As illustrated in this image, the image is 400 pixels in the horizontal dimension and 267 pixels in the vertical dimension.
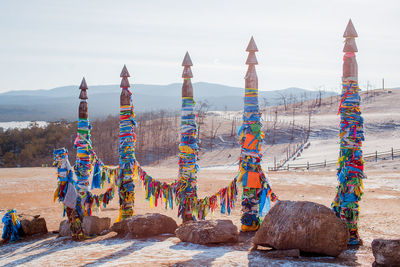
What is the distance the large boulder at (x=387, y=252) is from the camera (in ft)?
20.5

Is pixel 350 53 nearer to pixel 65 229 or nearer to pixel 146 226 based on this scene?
pixel 146 226

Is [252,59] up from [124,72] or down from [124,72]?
up

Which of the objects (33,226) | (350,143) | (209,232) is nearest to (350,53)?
(350,143)

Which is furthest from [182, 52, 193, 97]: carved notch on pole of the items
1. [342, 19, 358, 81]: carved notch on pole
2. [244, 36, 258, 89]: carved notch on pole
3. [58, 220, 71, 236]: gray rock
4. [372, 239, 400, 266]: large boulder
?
[372, 239, 400, 266]: large boulder

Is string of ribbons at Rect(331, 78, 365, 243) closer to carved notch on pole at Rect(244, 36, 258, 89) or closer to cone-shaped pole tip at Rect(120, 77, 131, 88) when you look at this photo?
carved notch on pole at Rect(244, 36, 258, 89)

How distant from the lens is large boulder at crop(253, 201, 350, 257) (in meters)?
7.23

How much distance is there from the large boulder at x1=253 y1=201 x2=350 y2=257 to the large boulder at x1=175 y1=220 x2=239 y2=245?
1.11 m

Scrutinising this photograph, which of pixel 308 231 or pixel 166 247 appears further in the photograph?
pixel 166 247

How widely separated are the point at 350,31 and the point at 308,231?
472 centimetres

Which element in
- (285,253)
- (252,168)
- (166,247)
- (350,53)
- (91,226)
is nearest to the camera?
(285,253)

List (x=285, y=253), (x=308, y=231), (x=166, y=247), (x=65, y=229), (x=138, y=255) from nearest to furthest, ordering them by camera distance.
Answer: (x=285, y=253), (x=308, y=231), (x=138, y=255), (x=166, y=247), (x=65, y=229)

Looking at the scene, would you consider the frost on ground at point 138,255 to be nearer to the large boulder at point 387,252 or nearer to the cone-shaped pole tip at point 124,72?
the large boulder at point 387,252

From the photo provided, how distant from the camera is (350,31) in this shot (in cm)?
882

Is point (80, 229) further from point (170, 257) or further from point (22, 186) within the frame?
point (22, 186)
